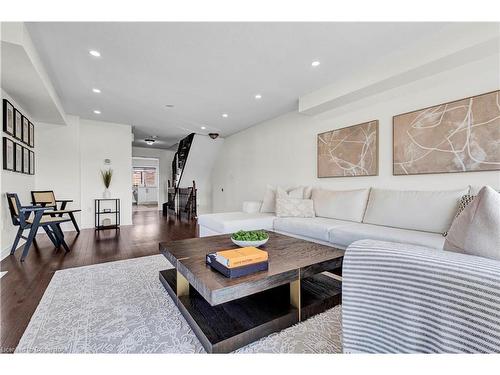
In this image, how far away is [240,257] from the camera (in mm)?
1409

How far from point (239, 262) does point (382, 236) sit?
164 centimetres

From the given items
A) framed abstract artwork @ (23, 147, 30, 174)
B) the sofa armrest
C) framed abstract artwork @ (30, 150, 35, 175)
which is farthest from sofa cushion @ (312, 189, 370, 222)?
framed abstract artwork @ (30, 150, 35, 175)

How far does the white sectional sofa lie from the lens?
2281mm

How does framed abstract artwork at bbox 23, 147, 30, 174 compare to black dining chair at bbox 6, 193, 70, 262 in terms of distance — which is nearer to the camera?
black dining chair at bbox 6, 193, 70, 262

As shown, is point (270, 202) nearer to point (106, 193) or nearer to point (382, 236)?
point (382, 236)

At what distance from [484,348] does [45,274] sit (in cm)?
339

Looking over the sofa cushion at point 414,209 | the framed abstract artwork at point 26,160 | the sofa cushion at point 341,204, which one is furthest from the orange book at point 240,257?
the framed abstract artwork at point 26,160

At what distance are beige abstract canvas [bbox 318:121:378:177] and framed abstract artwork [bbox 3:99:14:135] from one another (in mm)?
4481

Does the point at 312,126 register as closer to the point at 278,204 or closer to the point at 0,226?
the point at 278,204

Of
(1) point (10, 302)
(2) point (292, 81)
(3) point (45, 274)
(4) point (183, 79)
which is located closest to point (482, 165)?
(2) point (292, 81)

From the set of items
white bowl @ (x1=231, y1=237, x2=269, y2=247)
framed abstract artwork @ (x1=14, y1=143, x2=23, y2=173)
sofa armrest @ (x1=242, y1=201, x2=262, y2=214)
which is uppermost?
framed abstract artwork @ (x1=14, y1=143, x2=23, y2=173)

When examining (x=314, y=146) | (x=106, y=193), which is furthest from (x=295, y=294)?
(x=106, y=193)

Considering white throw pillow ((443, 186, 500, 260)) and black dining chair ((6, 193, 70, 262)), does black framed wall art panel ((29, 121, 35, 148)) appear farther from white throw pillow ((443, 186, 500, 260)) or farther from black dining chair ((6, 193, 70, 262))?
white throw pillow ((443, 186, 500, 260))

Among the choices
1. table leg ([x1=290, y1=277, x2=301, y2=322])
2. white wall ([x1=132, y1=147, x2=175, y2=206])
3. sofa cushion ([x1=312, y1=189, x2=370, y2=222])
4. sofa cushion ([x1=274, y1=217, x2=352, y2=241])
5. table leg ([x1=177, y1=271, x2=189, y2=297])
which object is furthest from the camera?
white wall ([x1=132, y1=147, x2=175, y2=206])
